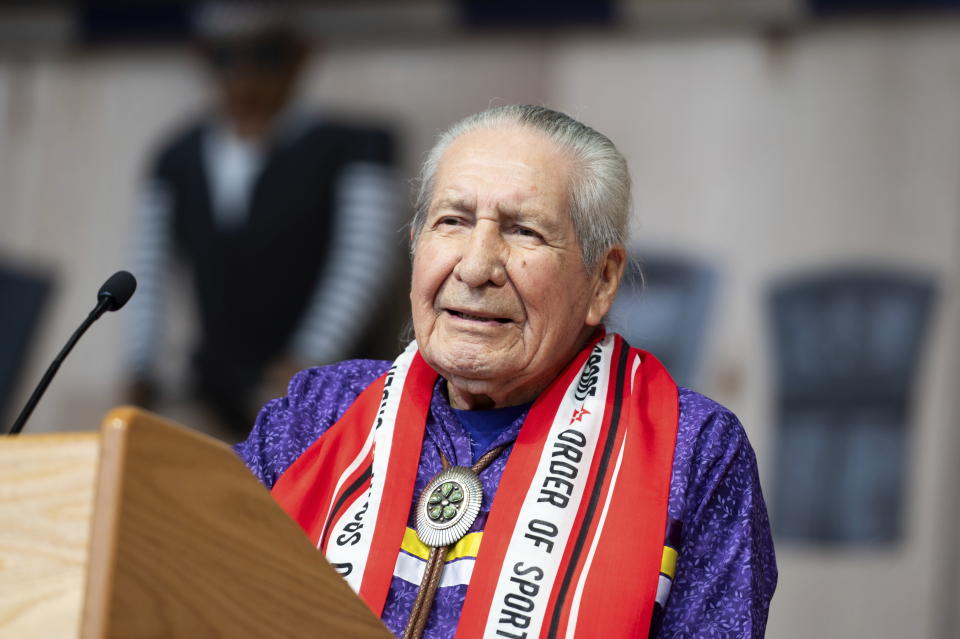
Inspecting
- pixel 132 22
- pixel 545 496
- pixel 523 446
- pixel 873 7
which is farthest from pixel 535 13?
pixel 545 496

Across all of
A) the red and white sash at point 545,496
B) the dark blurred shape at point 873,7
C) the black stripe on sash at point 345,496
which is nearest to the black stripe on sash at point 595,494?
the red and white sash at point 545,496

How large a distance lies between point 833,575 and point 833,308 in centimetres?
92

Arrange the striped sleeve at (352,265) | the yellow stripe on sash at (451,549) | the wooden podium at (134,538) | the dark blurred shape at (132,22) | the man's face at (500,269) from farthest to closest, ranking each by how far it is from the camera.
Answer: the dark blurred shape at (132,22) < the striped sleeve at (352,265) < the man's face at (500,269) < the yellow stripe on sash at (451,549) < the wooden podium at (134,538)

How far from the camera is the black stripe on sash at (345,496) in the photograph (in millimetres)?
2018

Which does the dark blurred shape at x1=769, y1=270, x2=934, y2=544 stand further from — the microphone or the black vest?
the microphone

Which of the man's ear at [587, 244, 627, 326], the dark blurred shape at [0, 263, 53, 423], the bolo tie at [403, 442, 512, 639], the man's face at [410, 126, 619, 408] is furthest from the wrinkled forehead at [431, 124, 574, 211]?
the dark blurred shape at [0, 263, 53, 423]

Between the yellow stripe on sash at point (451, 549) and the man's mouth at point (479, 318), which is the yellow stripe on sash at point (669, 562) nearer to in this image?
the yellow stripe on sash at point (451, 549)

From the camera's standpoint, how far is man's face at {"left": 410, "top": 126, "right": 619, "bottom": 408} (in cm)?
204

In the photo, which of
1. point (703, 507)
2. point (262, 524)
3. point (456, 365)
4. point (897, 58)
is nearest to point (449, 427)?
point (456, 365)

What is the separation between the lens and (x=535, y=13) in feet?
16.1

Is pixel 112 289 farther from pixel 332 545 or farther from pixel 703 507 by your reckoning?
pixel 703 507

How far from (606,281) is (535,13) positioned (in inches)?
115

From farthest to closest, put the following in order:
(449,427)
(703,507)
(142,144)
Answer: (142,144), (449,427), (703,507)

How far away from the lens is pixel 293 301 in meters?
5.08
